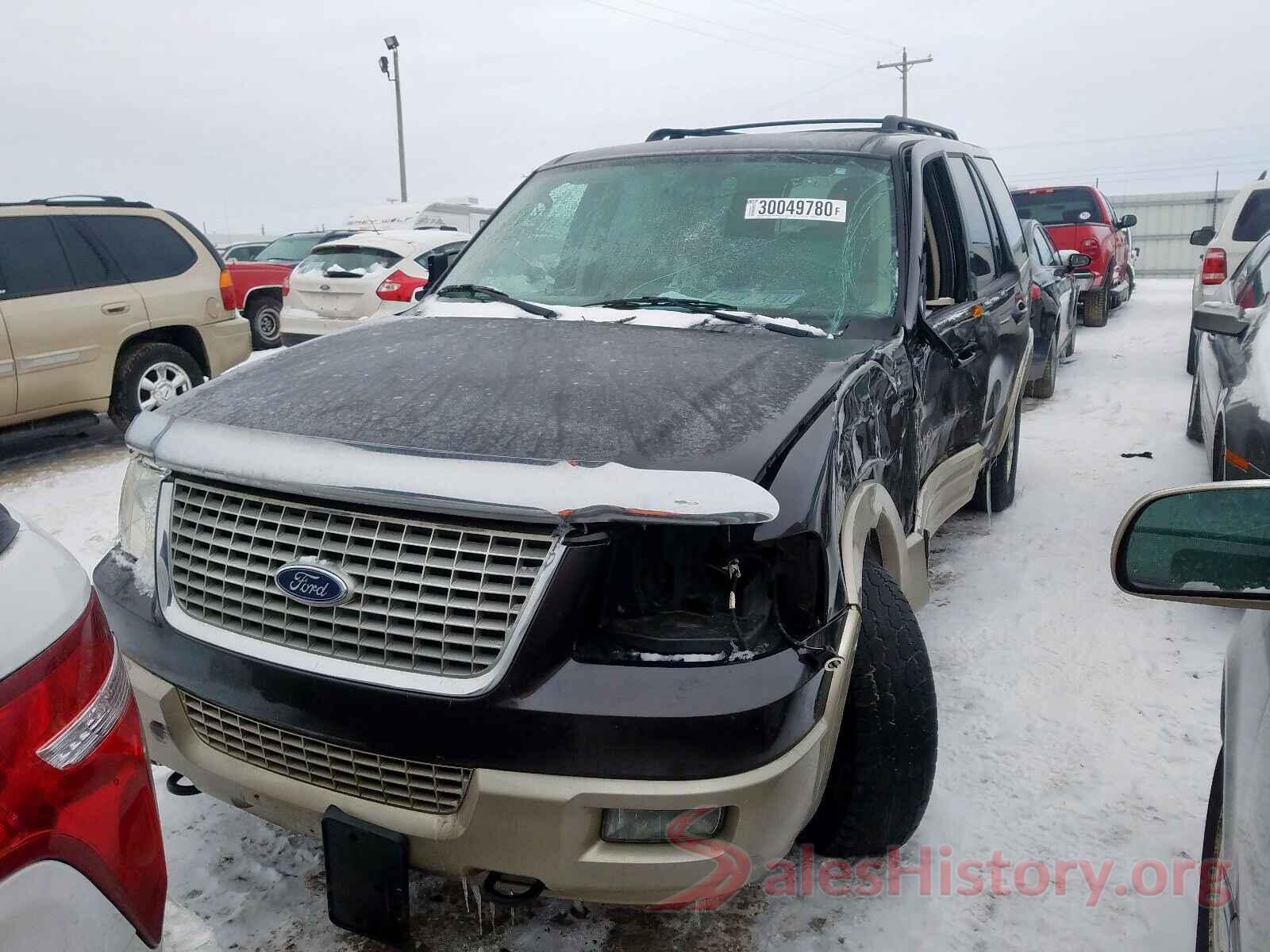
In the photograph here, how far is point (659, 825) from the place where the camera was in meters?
1.93

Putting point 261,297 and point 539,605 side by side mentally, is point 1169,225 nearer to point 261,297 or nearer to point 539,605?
point 261,297

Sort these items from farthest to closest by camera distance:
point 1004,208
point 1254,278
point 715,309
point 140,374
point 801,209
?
1. point 140,374
2. point 1254,278
3. point 1004,208
4. point 801,209
5. point 715,309

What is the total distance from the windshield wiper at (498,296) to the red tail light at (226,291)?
5225 millimetres

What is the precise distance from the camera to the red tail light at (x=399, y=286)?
392 inches

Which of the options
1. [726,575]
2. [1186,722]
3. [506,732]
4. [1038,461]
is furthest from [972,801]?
[1038,461]

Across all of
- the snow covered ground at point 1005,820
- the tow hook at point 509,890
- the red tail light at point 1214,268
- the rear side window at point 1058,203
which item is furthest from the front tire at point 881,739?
the rear side window at point 1058,203

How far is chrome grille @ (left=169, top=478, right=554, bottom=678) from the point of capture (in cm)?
190

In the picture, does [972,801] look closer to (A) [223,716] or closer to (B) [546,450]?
(B) [546,450]

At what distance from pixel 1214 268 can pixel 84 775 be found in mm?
9615

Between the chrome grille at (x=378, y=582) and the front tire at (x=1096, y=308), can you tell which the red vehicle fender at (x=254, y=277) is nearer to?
the front tire at (x=1096, y=308)

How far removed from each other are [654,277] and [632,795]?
191cm

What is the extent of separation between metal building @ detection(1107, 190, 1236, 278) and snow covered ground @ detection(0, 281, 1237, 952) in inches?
989

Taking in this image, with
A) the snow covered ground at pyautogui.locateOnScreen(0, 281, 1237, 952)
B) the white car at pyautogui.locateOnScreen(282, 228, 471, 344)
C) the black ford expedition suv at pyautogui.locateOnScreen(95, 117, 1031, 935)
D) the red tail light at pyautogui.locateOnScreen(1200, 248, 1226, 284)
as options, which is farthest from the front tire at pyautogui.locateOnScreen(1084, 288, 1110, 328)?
the black ford expedition suv at pyautogui.locateOnScreen(95, 117, 1031, 935)

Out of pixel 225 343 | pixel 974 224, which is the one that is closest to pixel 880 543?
pixel 974 224
